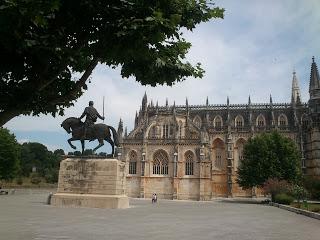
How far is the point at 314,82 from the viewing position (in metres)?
79.9

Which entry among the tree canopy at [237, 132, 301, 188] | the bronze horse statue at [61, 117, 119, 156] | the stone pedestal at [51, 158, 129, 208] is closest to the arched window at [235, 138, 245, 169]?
the tree canopy at [237, 132, 301, 188]

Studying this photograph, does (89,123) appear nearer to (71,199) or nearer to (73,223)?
(71,199)

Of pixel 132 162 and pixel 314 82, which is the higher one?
pixel 314 82

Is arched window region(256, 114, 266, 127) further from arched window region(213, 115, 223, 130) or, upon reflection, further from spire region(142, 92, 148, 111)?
spire region(142, 92, 148, 111)

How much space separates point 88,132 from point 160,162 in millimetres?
41655

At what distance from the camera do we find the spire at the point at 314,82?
7859cm

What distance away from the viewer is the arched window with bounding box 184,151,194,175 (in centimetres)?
6494

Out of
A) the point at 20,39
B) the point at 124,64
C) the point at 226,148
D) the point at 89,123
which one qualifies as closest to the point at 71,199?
the point at 89,123

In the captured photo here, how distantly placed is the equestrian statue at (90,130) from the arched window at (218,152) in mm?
53354

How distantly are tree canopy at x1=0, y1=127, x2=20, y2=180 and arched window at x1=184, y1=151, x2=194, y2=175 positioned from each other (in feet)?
86.5

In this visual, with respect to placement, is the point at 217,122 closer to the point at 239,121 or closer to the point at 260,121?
the point at 239,121

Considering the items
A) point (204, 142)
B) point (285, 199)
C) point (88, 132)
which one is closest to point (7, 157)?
point (204, 142)

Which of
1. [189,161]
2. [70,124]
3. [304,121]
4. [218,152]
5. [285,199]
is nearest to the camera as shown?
[70,124]

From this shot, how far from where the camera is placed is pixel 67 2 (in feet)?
24.8
